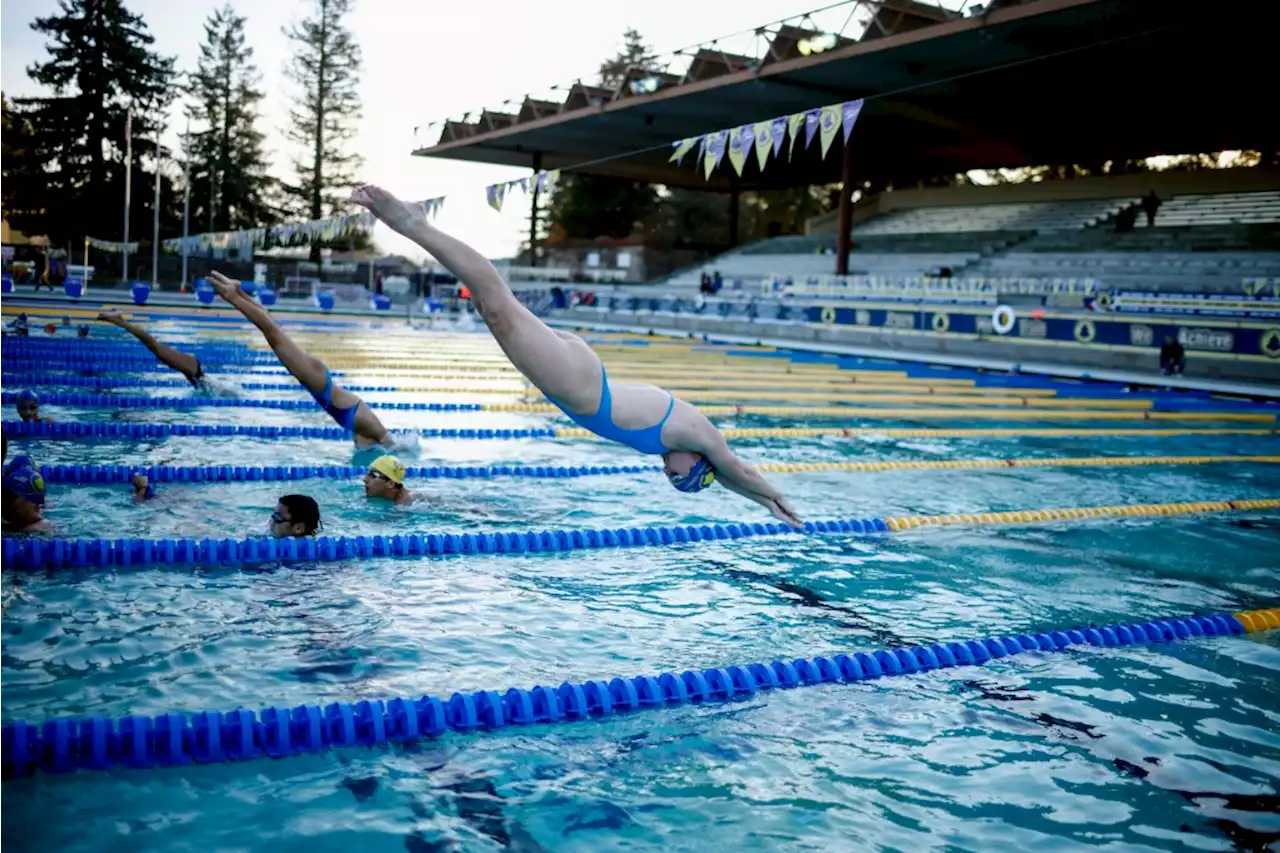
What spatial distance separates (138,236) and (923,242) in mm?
32253

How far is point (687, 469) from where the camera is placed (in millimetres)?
4051

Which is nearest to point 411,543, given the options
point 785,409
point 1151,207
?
point 785,409

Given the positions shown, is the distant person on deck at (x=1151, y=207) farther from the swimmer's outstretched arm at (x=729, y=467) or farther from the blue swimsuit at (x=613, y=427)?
the blue swimsuit at (x=613, y=427)

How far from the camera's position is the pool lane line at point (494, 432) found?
750 cm

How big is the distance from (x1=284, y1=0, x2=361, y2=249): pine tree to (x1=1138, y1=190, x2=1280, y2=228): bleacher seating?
110ft

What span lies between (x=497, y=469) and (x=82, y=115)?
1691 inches

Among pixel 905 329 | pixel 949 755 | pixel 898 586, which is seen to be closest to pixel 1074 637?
pixel 898 586

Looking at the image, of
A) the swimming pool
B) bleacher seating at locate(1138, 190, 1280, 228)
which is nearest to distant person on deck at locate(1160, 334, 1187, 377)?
bleacher seating at locate(1138, 190, 1280, 228)

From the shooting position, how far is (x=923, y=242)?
3059cm

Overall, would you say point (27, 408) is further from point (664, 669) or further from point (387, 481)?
point (664, 669)

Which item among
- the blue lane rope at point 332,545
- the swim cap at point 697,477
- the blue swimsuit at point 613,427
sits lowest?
the blue lane rope at point 332,545

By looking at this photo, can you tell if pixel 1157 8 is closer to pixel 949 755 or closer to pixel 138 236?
pixel 949 755

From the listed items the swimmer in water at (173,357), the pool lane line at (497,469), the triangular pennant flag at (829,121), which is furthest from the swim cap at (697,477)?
the triangular pennant flag at (829,121)

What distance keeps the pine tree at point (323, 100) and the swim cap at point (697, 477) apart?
44582 mm
